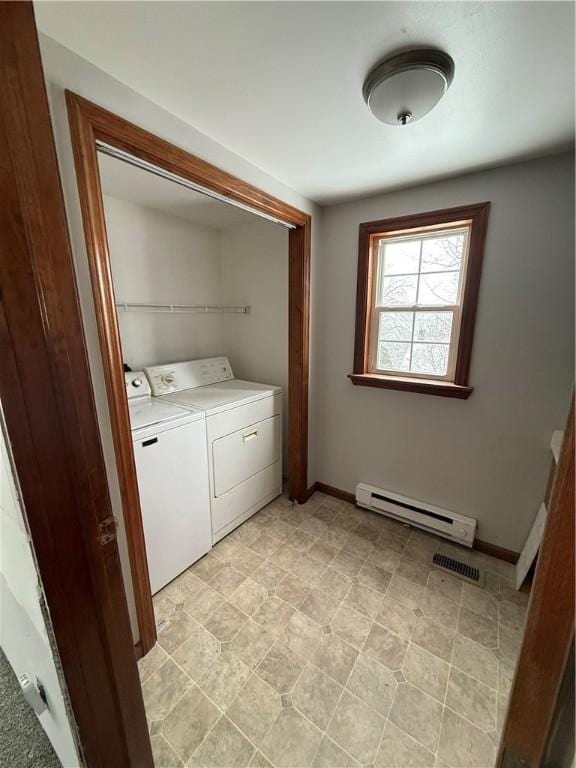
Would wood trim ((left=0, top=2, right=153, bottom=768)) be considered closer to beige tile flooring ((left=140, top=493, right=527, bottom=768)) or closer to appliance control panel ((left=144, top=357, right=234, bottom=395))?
beige tile flooring ((left=140, top=493, right=527, bottom=768))

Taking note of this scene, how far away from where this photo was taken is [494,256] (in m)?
1.69

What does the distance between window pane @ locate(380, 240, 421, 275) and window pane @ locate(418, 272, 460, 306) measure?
12 centimetres

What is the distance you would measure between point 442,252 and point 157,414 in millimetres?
2018

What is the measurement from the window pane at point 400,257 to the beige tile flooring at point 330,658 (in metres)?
1.90

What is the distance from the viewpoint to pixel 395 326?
2143 millimetres

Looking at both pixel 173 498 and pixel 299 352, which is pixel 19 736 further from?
pixel 299 352

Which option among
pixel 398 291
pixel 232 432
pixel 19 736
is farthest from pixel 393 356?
pixel 19 736

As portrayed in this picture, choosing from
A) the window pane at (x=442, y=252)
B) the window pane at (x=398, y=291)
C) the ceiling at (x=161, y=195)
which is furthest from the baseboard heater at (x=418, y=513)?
the ceiling at (x=161, y=195)

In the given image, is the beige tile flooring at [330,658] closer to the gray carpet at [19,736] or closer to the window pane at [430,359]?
the gray carpet at [19,736]

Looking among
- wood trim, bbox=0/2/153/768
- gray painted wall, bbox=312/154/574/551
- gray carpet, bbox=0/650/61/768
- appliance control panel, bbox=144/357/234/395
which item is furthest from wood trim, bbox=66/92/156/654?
gray painted wall, bbox=312/154/574/551

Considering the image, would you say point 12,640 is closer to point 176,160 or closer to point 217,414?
point 217,414

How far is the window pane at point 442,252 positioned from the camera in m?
1.86

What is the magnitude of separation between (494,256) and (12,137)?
6.75 ft

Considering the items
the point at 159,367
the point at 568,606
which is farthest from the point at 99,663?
the point at 159,367
